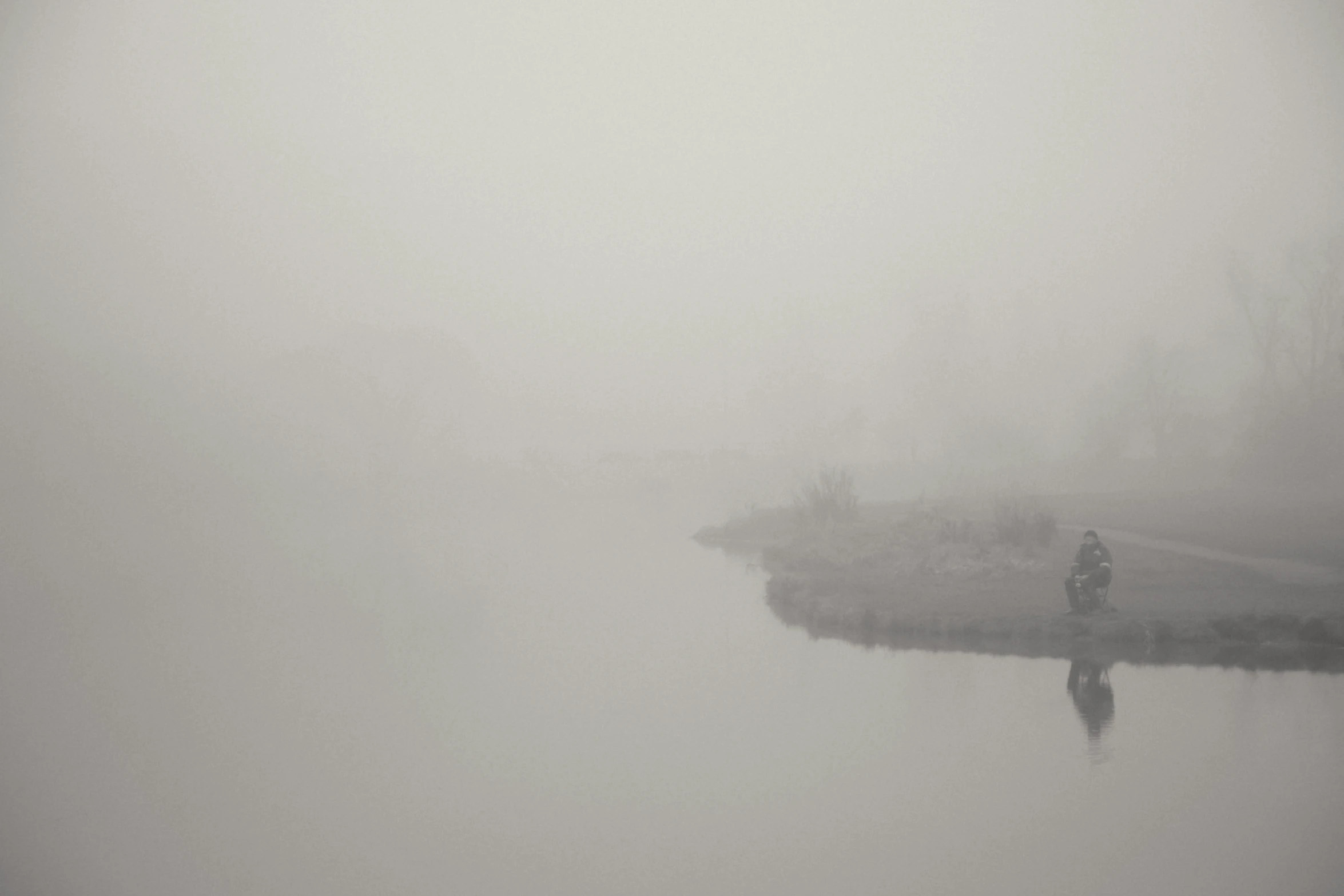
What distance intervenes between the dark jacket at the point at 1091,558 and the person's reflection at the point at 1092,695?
1807 millimetres

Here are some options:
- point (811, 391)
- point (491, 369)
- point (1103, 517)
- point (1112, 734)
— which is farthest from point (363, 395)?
point (1112, 734)

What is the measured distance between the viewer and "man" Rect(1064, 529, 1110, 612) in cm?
1537

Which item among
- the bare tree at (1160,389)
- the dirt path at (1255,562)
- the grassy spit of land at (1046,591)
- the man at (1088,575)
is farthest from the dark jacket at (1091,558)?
the bare tree at (1160,389)

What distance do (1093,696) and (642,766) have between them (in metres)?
6.28

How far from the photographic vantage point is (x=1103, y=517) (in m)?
23.6

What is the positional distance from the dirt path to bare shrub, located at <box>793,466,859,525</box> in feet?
22.2

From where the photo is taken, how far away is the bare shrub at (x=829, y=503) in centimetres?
2733

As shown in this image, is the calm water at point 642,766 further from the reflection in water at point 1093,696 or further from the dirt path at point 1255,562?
the dirt path at point 1255,562

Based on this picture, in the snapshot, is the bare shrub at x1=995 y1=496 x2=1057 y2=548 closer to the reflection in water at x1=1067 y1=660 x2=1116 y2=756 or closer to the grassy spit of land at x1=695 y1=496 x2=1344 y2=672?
the grassy spit of land at x1=695 y1=496 x2=1344 y2=672

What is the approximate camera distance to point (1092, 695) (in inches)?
508

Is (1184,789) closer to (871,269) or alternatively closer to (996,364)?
(996,364)

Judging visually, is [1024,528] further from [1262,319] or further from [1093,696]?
[1262,319]

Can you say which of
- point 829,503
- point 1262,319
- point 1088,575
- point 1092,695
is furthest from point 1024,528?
point 1262,319

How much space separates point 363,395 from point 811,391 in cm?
1643
